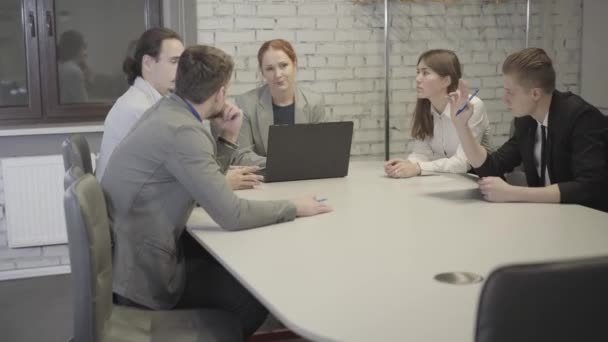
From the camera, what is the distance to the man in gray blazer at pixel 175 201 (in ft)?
7.50

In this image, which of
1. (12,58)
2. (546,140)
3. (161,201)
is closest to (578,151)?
(546,140)

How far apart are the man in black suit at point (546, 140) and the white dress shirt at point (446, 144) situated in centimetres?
28

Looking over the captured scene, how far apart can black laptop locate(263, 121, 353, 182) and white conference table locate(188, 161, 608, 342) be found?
0.55 feet

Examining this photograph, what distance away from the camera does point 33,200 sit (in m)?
4.34

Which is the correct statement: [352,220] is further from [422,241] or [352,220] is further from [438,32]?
[438,32]

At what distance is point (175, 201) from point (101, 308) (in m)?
0.54

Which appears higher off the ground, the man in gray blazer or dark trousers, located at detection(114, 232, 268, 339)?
the man in gray blazer

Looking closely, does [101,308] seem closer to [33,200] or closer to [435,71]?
[435,71]

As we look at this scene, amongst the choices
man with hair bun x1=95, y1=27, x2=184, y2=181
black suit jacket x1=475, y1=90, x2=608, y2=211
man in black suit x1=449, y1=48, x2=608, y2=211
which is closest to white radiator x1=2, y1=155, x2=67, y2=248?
man with hair bun x1=95, y1=27, x2=184, y2=181

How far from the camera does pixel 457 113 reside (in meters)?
2.88

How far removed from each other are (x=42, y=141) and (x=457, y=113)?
255 cm

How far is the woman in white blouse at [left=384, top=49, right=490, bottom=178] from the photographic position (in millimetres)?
3486

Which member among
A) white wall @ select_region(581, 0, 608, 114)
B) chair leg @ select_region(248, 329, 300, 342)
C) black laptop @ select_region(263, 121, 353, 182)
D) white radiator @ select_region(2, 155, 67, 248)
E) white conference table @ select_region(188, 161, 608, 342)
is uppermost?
white wall @ select_region(581, 0, 608, 114)

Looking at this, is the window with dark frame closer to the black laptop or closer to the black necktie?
the black laptop
